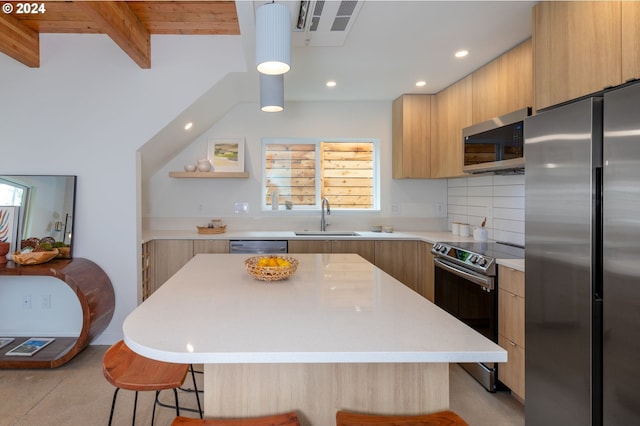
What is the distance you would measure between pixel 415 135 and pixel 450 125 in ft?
1.50

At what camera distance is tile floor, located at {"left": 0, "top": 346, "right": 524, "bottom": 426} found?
7.04 feet

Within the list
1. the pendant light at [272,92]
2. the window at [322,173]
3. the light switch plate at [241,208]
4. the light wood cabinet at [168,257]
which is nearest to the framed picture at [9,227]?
the light wood cabinet at [168,257]

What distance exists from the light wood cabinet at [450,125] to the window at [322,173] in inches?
31.4

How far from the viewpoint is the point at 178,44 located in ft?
10.4

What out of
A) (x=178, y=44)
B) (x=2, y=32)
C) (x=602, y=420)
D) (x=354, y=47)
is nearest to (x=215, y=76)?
(x=178, y=44)

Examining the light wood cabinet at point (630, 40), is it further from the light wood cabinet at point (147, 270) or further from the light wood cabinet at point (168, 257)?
the light wood cabinet at point (147, 270)

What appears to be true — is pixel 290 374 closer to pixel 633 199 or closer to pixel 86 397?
pixel 633 199

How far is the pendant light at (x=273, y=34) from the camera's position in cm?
155

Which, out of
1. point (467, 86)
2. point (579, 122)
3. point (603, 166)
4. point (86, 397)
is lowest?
point (86, 397)

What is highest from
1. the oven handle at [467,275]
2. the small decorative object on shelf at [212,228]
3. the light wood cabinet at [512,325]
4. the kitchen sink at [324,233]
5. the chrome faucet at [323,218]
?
the chrome faucet at [323,218]

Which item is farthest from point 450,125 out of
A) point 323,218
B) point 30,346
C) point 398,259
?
point 30,346

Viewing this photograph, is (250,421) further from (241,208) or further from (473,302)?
(241,208)

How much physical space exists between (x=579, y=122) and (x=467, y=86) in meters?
1.78

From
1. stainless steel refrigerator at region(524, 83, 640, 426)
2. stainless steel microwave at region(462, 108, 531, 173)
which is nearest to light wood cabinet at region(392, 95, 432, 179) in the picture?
stainless steel microwave at region(462, 108, 531, 173)
